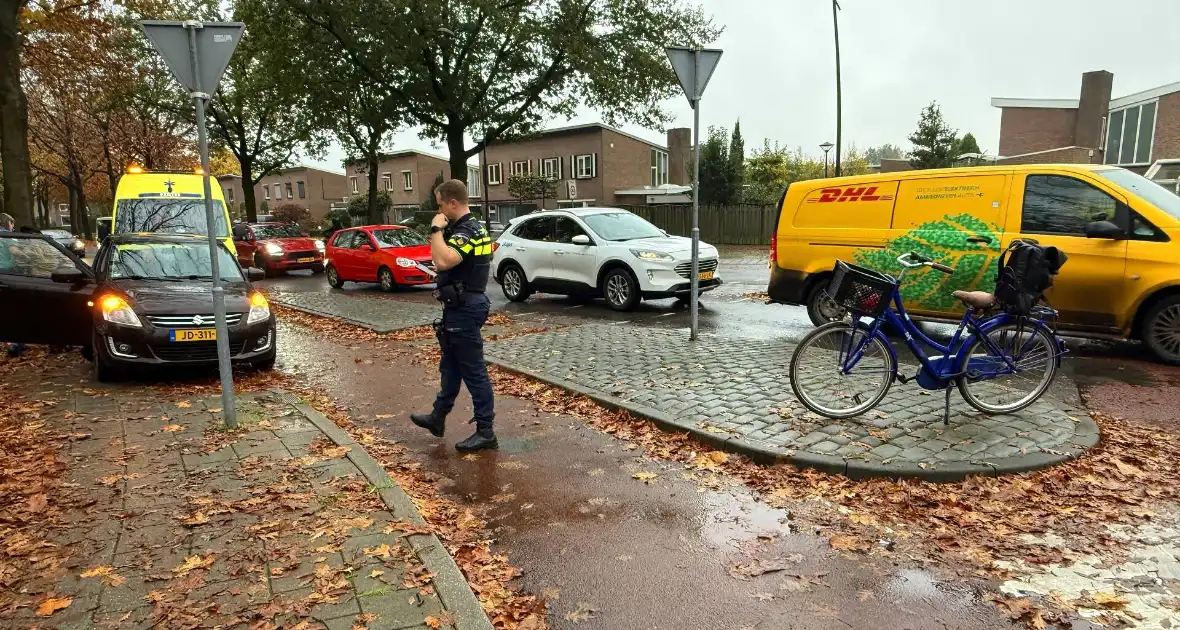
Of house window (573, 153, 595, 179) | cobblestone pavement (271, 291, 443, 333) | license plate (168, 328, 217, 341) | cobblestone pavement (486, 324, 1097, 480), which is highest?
house window (573, 153, 595, 179)

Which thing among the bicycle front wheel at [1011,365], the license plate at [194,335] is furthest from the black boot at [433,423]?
the bicycle front wheel at [1011,365]

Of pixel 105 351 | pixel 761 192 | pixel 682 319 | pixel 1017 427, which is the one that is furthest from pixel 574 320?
pixel 761 192

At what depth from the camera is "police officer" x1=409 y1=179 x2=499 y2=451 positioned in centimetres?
485

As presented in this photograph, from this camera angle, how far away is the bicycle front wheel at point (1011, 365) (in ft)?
17.2

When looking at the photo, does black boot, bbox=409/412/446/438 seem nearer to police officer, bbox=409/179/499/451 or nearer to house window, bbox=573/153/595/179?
police officer, bbox=409/179/499/451

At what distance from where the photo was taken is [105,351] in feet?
22.5

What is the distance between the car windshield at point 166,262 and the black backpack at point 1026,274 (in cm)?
776

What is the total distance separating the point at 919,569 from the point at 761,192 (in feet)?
114

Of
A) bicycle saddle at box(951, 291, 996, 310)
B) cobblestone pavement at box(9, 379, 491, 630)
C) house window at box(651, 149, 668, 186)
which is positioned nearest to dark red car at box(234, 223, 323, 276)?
cobblestone pavement at box(9, 379, 491, 630)

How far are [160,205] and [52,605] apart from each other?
12726 mm

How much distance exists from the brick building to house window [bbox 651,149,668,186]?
19.0 m

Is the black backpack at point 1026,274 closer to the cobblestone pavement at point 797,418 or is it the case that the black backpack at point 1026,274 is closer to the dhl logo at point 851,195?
the cobblestone pavement at point 797,418

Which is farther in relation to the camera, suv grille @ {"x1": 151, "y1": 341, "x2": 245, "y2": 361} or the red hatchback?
the red hatchback

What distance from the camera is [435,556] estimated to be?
3.39 meters
